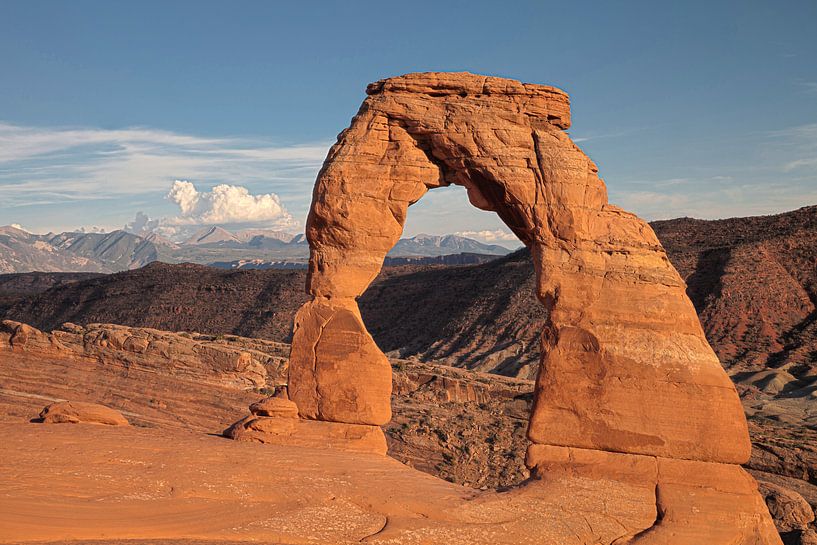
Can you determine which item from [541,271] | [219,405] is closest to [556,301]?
[541,271]

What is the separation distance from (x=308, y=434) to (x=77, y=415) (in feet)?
14.8

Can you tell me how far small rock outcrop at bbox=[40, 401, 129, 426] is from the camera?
603 inches

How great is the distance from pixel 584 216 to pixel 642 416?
3.85 meters

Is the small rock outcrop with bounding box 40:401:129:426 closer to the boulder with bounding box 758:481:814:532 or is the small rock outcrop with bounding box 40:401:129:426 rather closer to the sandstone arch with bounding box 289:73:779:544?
the sandstone arch with bounding box 289:73:779:544

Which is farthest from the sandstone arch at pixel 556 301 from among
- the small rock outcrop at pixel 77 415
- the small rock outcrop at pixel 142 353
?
the small rock outcrop at pixel 142 353

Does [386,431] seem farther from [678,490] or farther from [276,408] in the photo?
[678,490]

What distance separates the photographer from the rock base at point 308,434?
1548 centimetres

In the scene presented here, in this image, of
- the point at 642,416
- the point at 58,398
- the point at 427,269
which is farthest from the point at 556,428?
the point at 427,269

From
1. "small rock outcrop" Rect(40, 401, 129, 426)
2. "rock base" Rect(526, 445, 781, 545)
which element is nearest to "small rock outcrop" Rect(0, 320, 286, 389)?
"small rock outcrop" Rect(40, 401, 129, 426)

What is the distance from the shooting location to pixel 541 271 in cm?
1499

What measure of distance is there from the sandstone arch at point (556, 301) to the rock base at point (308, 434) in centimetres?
25

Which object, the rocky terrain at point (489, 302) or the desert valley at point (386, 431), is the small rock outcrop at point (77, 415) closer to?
the desert valley at point (386, 431)

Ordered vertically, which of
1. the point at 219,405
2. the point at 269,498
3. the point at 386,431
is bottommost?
the point at 386,431

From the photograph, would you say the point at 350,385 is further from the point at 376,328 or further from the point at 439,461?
the point at 376,328
